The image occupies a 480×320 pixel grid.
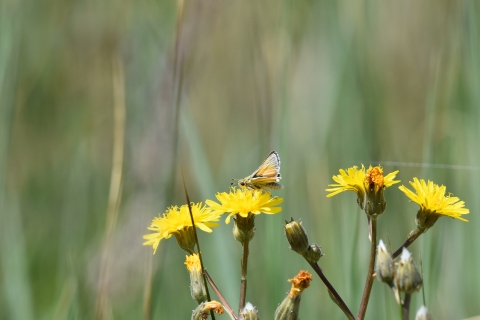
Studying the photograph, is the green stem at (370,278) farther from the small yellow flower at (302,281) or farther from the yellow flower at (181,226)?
the yellow flower at (181,226)

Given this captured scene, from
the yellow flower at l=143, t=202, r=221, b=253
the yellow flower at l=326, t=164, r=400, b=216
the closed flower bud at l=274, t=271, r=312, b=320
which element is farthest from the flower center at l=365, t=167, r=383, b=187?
the yellow flower at l=143, t=202, r=221, b=253

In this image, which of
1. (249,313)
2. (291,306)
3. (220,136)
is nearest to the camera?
(249,313)

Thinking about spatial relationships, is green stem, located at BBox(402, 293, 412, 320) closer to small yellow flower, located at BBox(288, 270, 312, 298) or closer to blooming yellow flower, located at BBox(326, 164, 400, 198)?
small yellow flower, located at BBox(288, 270, 312, 298)

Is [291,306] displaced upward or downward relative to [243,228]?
downward

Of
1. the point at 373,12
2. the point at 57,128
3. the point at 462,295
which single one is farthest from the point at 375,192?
the point at 57,128

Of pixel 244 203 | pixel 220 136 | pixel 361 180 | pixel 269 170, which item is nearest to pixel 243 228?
pixel 244 203

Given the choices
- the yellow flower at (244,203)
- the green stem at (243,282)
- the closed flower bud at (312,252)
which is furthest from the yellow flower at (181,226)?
the closed flower bud at (312,252)

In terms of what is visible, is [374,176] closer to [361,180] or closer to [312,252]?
[361,180]
